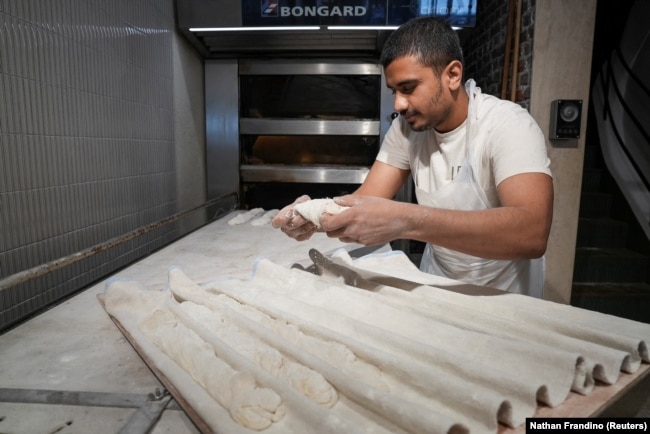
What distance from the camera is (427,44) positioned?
1.32 metres

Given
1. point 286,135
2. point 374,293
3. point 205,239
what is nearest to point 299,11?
point 286,135

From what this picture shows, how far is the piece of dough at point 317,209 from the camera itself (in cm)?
119

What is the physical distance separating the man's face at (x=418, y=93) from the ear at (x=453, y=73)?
32 mm

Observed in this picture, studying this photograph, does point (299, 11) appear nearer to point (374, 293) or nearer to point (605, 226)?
point (374, 293)

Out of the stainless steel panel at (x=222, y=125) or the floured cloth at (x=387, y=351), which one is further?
the stainless steel panel at (x=222, y=125)

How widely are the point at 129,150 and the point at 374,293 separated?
173 cm

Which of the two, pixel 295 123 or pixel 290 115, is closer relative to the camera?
pixel 295 123

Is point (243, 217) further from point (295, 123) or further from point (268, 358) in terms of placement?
point (268, 358)

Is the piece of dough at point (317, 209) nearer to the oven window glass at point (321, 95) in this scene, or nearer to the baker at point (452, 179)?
the baker at point (452, 179)

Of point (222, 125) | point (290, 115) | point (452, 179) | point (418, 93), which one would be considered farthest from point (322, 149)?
point (418, 93)

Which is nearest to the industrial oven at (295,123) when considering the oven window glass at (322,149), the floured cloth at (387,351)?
the oven window glass at (322,149)

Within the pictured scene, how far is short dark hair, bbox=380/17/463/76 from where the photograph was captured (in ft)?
4.33

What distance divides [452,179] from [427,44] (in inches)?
19.7

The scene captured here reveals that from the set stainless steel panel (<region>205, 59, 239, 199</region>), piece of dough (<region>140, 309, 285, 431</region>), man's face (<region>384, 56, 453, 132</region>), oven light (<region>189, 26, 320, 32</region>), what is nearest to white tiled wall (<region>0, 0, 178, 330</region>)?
oven light (<region>189, 26, 320, 32</region>)
